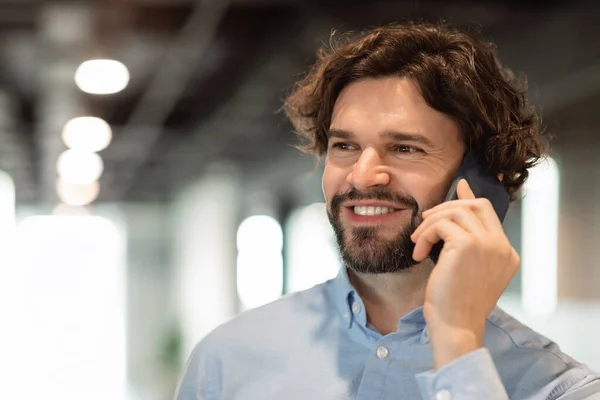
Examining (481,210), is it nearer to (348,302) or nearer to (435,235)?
(435,235)

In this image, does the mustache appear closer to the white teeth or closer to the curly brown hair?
the white teeth

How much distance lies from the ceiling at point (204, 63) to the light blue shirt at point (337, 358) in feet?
5.67

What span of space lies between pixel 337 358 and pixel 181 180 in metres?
6.07

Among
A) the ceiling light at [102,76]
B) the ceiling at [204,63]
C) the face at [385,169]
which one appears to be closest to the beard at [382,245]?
the face at [385,169]

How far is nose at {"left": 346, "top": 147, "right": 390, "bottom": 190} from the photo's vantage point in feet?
4.43

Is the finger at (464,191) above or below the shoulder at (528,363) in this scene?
above

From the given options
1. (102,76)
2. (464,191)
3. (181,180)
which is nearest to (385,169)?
(464,191)

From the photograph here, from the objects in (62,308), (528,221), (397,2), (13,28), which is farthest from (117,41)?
(62,308)

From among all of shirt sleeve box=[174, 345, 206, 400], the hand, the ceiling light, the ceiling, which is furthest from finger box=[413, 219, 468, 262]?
the ceiling light

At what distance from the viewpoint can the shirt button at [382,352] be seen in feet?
4.58

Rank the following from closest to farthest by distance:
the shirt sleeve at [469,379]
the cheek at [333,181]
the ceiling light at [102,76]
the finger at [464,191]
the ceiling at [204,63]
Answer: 1. the shirt sleeve at [469,379]
2. the finger at [464,191]
3. the cheek at [333,181]
4. the ceiling at [204,63]
5. the ceiling light at [102,76]

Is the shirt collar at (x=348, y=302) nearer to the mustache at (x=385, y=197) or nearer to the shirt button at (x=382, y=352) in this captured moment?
the shirt button at (x=382, y=352)

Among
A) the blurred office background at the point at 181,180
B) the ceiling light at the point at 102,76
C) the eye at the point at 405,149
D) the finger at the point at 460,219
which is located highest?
the ceiling light at the point at 102,76

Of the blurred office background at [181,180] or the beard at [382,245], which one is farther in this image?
the blurred office background at [181,180]
